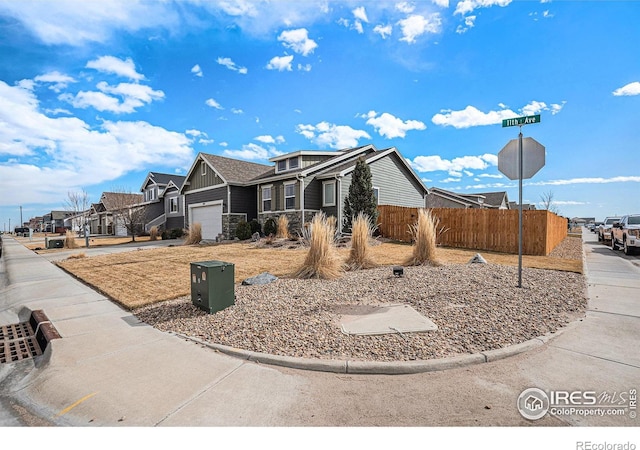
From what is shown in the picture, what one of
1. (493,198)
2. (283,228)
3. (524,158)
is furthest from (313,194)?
(493,198)

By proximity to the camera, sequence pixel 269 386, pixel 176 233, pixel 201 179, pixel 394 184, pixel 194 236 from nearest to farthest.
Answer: pixel 269 386 → pixel 194 236 → pixel 394 184 → pixel 201 179 → pixel 176 233

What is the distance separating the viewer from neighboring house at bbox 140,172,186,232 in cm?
2889

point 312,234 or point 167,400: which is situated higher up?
point 312,234

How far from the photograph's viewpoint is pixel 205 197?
22797 mm

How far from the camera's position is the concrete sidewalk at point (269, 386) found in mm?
2443

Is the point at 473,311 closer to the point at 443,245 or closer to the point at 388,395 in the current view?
the point at 388,395

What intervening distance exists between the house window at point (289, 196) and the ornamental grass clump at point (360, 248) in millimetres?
10088

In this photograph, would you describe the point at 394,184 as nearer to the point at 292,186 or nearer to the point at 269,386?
the point at 292,186

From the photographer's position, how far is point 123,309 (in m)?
5.60

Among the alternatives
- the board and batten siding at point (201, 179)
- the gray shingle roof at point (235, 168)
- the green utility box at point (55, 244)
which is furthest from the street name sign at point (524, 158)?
the green utility box at point (55, 244)

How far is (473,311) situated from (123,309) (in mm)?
5969

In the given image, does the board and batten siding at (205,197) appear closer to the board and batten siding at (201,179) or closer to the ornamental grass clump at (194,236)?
the board and batten siding at (201,179)

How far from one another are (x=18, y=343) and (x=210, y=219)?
18.5 metres
